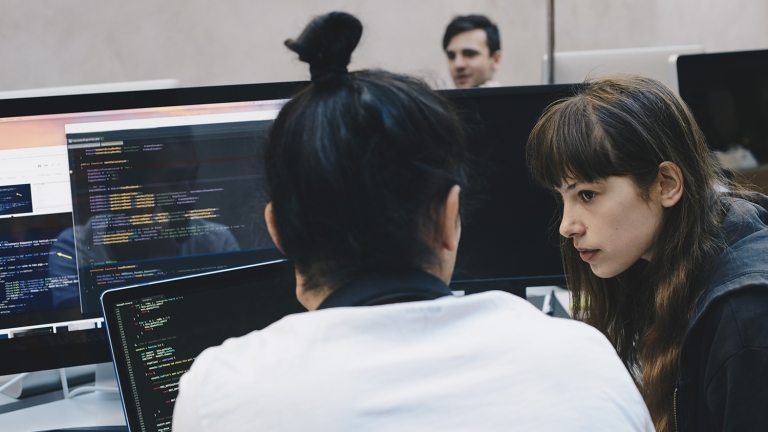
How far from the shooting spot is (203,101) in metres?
1.06

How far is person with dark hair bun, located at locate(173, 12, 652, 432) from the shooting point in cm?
50

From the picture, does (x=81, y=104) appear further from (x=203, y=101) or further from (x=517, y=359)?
(x=517, y=359)

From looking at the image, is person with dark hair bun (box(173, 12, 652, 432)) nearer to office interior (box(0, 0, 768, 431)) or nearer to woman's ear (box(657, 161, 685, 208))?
woman's ear (box(657, 161, 685, 208))

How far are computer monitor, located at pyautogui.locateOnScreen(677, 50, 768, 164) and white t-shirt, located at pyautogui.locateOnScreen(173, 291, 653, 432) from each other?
1.16m

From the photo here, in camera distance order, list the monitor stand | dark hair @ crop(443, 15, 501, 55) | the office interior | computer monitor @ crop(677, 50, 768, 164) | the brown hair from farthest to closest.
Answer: dark hair @ crop(443, 15, 501, 55) → the office interior → computer monitor @ crop(677, 50, 768, 164) → the monitor stand → the brown hair

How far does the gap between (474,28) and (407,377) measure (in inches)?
113

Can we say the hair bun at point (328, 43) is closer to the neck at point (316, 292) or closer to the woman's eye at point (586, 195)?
the neck at point (316, 292)

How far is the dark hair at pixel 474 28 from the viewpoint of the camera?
3.18 metres

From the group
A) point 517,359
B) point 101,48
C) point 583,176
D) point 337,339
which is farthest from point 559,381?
point 101,48

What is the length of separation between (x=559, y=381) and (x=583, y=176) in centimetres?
46

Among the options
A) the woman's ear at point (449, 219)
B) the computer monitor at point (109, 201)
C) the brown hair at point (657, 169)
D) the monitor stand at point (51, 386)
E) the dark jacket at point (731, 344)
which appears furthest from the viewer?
the monitor stand at point (51, 386)

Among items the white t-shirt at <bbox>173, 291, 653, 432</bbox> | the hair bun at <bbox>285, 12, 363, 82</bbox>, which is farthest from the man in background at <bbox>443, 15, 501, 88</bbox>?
the white t-shirt at <bbox>173, 291, 653, 432</bbox>

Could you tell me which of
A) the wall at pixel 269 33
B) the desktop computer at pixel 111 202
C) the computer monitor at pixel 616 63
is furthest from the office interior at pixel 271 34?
the desktop computer at pixel 111 202

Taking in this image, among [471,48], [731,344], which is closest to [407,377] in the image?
[731,344]
